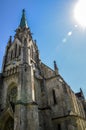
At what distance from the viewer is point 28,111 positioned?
17359 mm

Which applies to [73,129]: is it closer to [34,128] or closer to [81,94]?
[34,128]

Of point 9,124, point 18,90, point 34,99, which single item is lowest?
point 9,124

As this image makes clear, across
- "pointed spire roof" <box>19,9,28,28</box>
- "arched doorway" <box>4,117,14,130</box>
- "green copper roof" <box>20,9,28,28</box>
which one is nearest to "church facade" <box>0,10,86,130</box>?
"arched doorway" <box>4,117,14,130</box>

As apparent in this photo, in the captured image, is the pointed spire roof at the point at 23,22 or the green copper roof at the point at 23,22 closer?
the pointed spire roof at the point at 23,22

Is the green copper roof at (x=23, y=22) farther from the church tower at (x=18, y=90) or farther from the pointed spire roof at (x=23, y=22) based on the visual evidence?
the church tower at (x=18, y=90)

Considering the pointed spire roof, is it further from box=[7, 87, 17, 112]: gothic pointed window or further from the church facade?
box=[7, 87, 17, 112]: gothic pointed window

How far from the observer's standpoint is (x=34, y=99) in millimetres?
19484

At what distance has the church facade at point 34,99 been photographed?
17297 mm

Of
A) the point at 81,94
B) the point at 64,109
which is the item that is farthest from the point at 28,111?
the point at 81,94

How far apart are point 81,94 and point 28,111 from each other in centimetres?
1800

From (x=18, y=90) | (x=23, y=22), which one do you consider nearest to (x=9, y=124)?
(x=18, y=90)

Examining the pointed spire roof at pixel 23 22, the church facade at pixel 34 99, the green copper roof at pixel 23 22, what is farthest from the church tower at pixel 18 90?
the green copper roof at pixel 23 22

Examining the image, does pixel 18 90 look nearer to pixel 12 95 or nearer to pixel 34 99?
pixel 34 99

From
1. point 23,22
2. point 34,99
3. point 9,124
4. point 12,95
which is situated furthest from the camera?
point 23,22
